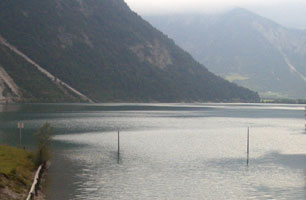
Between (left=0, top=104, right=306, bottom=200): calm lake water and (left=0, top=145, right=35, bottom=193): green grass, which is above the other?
(left=0, top=145, right=35, bottom=193): green grass

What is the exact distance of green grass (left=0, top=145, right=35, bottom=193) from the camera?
4496 centimetres

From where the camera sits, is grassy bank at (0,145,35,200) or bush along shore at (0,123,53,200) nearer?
grassy bank at (0,145,35,200)

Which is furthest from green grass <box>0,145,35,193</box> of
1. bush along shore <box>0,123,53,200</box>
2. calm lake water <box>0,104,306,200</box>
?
calm lake water <box>0,104,306,200</box>

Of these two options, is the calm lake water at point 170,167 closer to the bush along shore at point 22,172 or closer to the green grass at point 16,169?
the bush along shore at point 22,172

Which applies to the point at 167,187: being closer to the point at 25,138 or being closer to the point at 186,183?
the point at 186,183

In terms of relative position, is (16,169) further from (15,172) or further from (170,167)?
(170,167)

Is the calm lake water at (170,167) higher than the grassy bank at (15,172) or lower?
lower

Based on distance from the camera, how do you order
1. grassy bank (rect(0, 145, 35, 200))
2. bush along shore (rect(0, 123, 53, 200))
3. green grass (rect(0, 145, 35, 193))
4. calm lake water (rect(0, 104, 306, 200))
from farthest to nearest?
calm lake water (rect(0, 104, 306, 200)) → green grass (rect(0, 145, 35, 193)) → bush along shore (rect(0, 123, 53, 200)) → grassy bank (rect(0, 145, 35, 200))

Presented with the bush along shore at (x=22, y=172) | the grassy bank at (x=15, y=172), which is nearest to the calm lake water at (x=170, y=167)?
the bush along shore at (x=22, y=172)

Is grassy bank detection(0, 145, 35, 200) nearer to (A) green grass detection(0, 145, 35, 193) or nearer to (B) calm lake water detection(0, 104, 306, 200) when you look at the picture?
(A) green grass detection(0, 145, 35, 193)

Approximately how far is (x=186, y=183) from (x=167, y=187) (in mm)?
3221

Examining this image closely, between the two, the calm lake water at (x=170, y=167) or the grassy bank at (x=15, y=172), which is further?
the calm lake water at (x=170, y=167)

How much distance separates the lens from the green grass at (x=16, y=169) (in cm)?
4496

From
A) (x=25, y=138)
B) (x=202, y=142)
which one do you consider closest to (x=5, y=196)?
(x=25, y=138)
